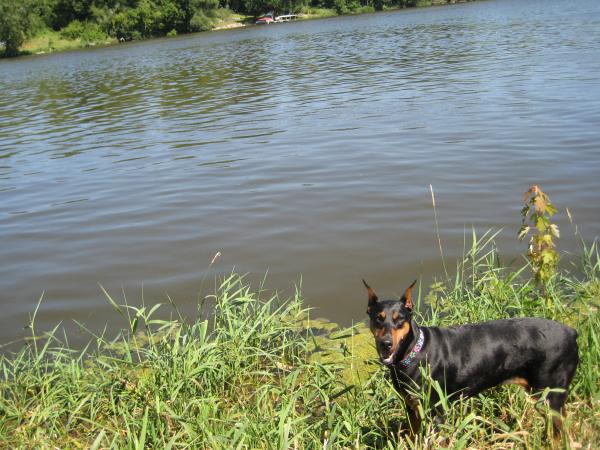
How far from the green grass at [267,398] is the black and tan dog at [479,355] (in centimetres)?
15

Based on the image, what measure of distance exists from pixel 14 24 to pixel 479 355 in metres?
71.2

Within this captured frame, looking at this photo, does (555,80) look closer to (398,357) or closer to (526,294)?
(526,294)

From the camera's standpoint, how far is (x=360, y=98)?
17531mm

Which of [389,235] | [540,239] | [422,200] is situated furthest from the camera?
[422,200]

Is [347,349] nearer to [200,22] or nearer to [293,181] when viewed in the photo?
[293,181]

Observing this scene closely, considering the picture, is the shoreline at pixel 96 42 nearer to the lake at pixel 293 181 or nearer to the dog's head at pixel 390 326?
the lake at pixel 293 181

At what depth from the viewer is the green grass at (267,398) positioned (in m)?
3.52

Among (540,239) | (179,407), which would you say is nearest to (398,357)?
(179,407)

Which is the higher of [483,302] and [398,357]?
[398,357]

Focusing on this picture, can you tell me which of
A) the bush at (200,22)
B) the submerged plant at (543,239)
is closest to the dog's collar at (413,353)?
the submerged plant at (543,239)

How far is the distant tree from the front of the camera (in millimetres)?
64000

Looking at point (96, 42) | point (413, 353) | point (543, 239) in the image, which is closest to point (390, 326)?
point (413, 353)

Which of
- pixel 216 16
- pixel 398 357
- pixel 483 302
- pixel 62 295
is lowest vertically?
pixel 62 295

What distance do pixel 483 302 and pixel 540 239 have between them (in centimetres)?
71
